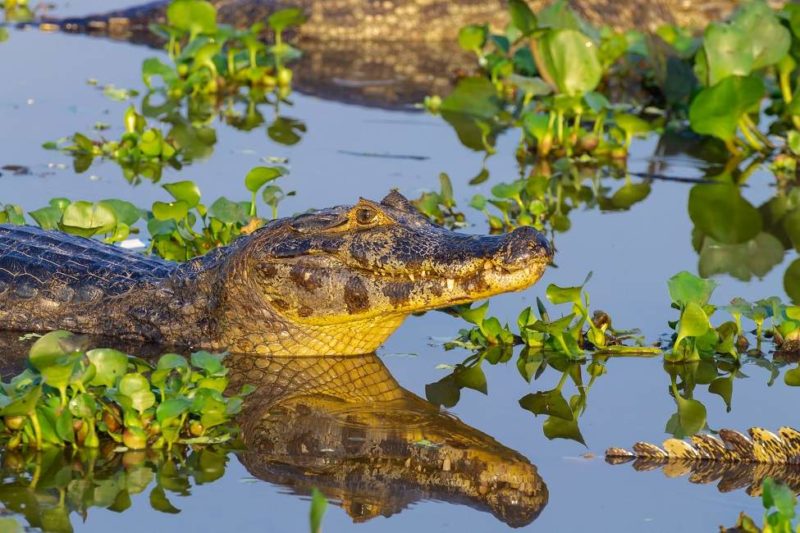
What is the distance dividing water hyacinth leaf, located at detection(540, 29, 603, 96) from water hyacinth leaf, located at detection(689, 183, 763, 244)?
965 millimetres

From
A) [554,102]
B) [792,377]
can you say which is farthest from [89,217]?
[554,102]

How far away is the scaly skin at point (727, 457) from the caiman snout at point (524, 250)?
2.99 ft

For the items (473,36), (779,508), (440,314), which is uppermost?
(779,508)

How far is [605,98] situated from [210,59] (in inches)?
123

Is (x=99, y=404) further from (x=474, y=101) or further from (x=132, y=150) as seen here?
(x=474, y=101)

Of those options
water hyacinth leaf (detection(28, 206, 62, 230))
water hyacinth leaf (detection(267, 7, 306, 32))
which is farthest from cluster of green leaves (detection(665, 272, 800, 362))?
water hyacinth leaf (detection(267, 7, 306, 32))

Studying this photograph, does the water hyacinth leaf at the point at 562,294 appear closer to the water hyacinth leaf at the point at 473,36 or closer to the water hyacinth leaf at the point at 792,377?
the water hyacinth leaf at the point at 792,377

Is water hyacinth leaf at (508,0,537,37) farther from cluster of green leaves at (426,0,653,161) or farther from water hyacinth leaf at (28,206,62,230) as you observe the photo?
water hyacinth leaf at (28,206,62,230)

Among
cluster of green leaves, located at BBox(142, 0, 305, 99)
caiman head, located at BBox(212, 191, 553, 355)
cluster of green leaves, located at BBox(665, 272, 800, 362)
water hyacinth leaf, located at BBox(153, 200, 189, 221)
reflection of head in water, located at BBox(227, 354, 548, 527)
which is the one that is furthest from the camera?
cluster of green leaves, located at BBox(142, 0, 305, 99)

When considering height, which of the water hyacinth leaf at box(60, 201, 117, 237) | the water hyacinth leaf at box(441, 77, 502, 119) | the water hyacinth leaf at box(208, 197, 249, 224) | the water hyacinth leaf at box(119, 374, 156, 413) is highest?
the water hyacinth leaf at box(119, 374, 156, 413)

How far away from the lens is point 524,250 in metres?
6.04

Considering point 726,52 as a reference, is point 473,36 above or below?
below

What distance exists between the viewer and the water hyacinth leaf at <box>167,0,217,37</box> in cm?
1191

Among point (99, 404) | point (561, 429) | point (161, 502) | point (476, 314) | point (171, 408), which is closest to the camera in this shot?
point (161, 502)
